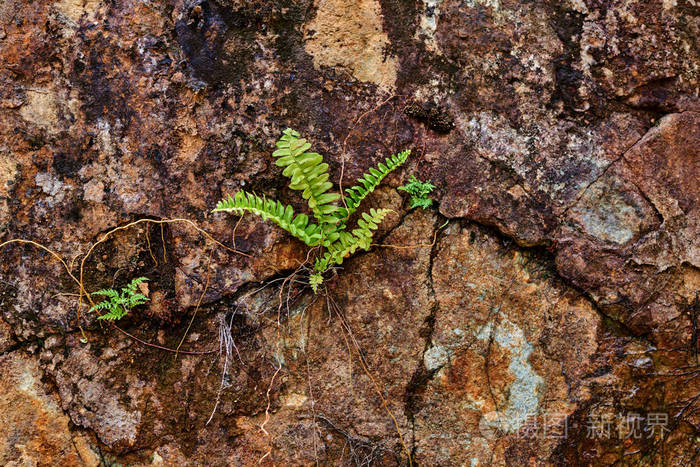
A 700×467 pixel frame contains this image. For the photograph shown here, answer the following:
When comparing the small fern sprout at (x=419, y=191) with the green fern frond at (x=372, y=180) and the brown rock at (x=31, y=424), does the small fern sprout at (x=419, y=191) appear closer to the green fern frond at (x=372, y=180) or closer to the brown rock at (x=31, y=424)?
the green fern frond at (x=372, y=180)

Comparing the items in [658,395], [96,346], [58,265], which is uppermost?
[658,395]

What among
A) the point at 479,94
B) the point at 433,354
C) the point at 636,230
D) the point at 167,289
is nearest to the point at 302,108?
the point at 479,94

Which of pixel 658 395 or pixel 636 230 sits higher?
pixel 636 230

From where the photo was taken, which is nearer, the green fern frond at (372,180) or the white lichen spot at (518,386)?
the green fern frond at (372,180)

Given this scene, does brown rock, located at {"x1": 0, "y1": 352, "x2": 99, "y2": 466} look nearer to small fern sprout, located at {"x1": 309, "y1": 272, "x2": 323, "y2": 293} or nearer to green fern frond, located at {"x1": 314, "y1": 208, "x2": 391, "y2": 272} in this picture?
small fern sprout, located at {"x1": 309, "y1": 272, "x2": 323, "y2": 293}

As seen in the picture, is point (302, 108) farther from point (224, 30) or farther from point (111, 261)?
point (111, 261)

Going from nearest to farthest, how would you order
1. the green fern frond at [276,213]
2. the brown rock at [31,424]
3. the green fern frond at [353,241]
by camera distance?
the green fern frond at [276,213] < the green fern frond at [353,241] < the brown rock at [31,424]

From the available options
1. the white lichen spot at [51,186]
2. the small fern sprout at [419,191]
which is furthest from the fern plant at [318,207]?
the white lichen spot at [51,186]
